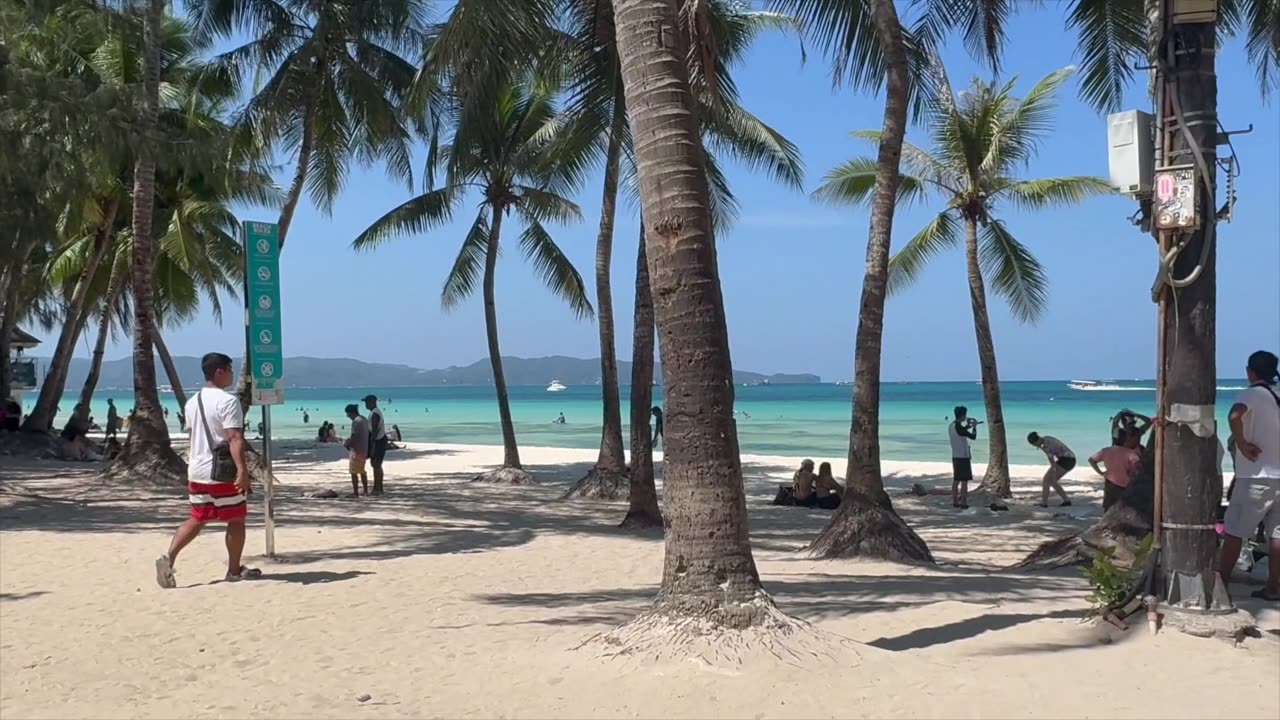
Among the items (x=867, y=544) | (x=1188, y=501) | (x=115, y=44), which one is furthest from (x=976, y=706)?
(x=115, y=44)

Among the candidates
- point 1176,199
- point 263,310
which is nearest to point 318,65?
point 263,310

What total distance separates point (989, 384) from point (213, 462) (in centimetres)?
1341

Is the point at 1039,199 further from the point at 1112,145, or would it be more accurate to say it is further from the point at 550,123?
the point at 1112,145

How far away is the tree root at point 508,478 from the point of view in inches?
773

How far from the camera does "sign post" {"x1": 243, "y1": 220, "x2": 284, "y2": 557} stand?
28.9ft

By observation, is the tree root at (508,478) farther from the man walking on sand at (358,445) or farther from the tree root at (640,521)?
the tree root at (640,521)

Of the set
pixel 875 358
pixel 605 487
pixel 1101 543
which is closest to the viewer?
pixel 1101 543

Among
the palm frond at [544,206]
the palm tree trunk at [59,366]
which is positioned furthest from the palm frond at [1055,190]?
the palm tree trunk at [59,366]

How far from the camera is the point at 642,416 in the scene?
12.7 m

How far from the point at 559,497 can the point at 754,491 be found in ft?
13.0

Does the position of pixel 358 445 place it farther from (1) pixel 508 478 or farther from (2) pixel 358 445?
(1) pixel 508 478

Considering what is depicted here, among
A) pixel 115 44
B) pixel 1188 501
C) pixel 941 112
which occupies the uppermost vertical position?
pixel 115 44

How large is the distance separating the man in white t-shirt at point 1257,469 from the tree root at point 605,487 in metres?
10.6

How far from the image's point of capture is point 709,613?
16.6ft
